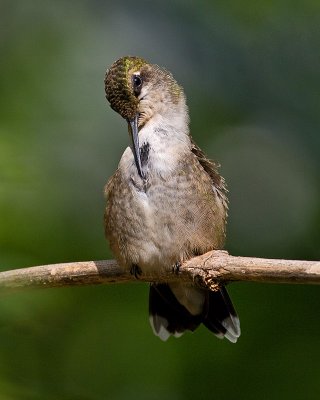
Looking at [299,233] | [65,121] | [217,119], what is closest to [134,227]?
[299,233]

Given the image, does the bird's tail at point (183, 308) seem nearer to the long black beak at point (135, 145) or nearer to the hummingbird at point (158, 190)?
the hummingbird at point (158, 190)

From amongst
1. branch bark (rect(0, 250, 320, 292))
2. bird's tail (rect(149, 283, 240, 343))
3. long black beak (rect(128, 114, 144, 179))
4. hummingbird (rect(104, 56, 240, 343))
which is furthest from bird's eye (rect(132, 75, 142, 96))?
bird's tail (rect(149, 283, 240, 343))

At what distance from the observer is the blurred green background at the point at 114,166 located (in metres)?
4.98

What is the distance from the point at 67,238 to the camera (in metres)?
5.71

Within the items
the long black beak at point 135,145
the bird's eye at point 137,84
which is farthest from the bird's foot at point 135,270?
the bird's eye at point 137,84

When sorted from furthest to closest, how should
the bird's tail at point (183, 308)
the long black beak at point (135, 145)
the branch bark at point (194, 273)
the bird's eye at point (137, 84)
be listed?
the bird's tail at point (183, 308) < the bird's eye at point (137, 84) < the long black beak at point (135, 145) < the branch bark at point (194, 273)

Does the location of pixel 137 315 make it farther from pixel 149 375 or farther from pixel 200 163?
pixel 200 163

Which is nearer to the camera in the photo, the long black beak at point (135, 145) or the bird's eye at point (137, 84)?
the long black beak at point (135, 145)

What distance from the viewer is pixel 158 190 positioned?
518 centimetres

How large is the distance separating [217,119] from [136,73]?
217 centimetres

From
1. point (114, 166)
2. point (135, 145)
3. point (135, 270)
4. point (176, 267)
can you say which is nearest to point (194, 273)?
point (176, 267)

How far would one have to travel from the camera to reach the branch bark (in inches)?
157

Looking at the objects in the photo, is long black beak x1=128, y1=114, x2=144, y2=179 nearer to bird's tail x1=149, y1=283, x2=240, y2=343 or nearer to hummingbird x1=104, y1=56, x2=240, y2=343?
hummingbird x1=104, y1=56, x2=240, y2=343

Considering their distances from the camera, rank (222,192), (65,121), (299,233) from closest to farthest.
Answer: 1. (222,192)
2. (299,233)
3. (65,121)
